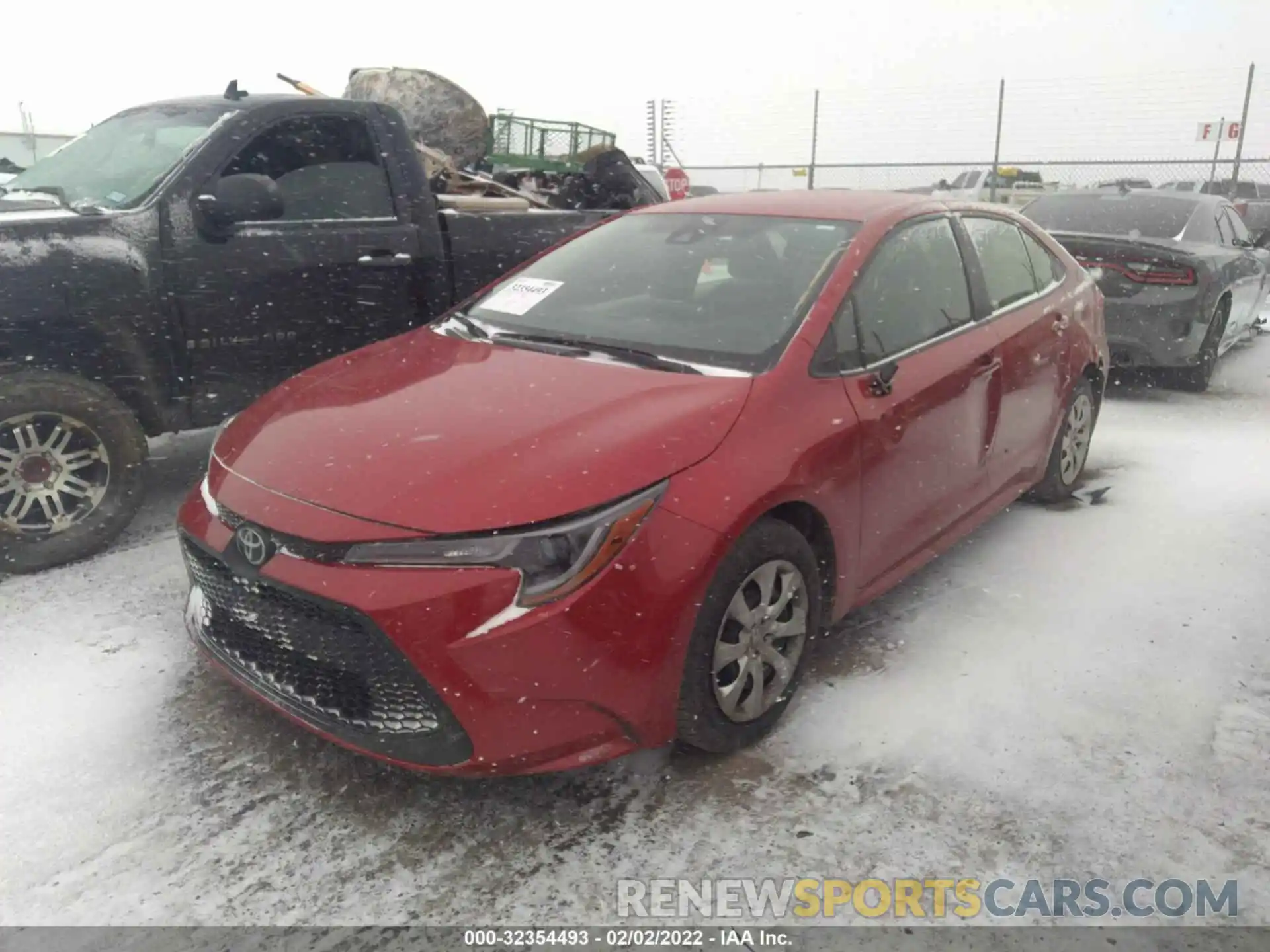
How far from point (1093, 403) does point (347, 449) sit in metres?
3.94

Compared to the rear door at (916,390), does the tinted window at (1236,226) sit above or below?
above

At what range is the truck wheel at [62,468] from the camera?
370 centimetres

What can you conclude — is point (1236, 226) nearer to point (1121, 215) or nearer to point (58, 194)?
point (1121, 215)

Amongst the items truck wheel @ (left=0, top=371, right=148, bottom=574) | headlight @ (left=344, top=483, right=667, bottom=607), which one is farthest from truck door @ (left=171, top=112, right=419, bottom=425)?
headlight @ (left=344, top=483, right=667, bottom=607)

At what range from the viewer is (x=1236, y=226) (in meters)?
8.15

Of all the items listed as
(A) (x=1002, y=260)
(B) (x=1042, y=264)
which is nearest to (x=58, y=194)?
(A) (x=1002, y=260)

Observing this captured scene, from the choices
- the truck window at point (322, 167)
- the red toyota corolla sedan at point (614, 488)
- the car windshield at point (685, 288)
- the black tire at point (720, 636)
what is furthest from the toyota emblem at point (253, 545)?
the truck window at point (322, 167)

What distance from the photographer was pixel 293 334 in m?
4.42

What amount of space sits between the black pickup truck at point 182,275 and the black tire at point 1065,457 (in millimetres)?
3056

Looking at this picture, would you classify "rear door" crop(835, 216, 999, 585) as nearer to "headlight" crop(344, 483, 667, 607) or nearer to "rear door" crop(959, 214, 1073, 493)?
"rear door" crop(959, 214, 1073, 493)

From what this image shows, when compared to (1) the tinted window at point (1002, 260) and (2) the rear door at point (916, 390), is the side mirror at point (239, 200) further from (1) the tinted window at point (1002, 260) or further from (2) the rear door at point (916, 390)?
(1) the tinted window at point (1002, 260)

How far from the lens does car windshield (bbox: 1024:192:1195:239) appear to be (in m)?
7.18

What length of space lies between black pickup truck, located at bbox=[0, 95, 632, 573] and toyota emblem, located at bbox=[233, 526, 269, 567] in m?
1.81

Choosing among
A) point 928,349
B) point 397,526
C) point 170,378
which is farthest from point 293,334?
point 928,349
